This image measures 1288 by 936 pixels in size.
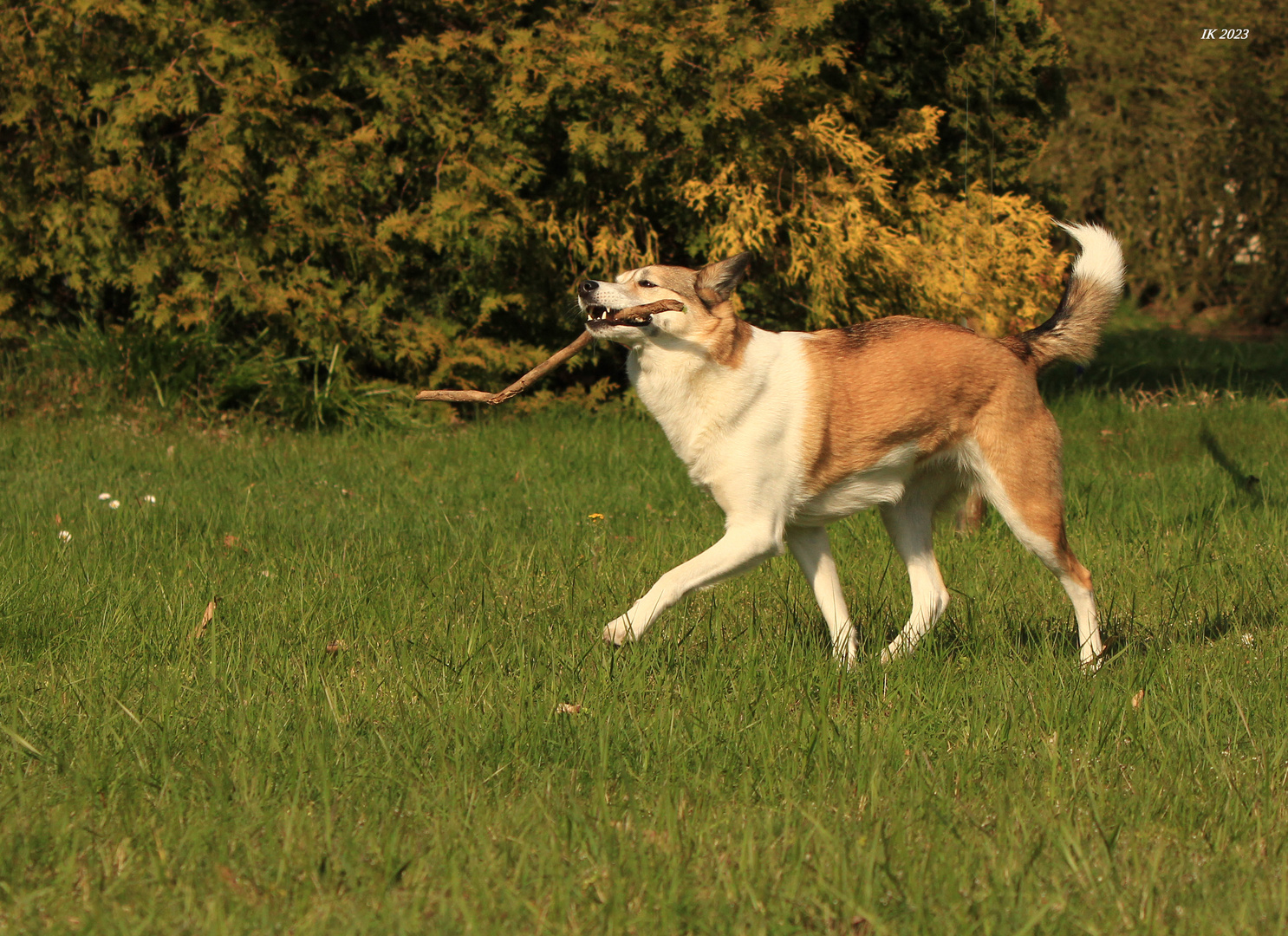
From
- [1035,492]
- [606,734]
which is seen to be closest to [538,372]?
[606,734]

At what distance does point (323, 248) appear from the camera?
380 inches

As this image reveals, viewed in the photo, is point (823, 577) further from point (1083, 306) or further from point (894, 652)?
point (1083, 306)

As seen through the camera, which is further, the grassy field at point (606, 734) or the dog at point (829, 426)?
the dog at point (829, 426)

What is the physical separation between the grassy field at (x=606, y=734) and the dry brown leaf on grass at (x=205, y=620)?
3 cm

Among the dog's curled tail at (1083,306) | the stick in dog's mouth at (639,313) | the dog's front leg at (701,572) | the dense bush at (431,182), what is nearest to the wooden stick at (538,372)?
the stick in dog's mouth at (639,313)

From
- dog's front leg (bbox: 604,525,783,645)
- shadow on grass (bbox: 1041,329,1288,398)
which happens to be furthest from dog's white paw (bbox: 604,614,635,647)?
shadow on grass (bbox: 1041,329,1288,398)

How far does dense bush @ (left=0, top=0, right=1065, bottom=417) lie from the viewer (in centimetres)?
925

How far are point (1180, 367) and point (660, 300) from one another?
999 centimetres

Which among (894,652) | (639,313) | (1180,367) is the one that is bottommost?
(1180,367)

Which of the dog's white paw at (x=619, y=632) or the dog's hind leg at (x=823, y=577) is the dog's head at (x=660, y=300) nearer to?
the dog's hind leg at (x=823, y=577)

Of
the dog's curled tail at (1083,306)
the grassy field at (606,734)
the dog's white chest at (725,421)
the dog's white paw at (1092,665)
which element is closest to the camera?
the grassy field at (606,734)

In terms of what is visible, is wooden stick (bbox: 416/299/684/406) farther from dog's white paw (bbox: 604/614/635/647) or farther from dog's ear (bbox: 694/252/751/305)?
dog's white paw (bbox: 604/614/635/647)

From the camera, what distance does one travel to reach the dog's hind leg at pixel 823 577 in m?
4.62

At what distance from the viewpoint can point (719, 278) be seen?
181 inches
